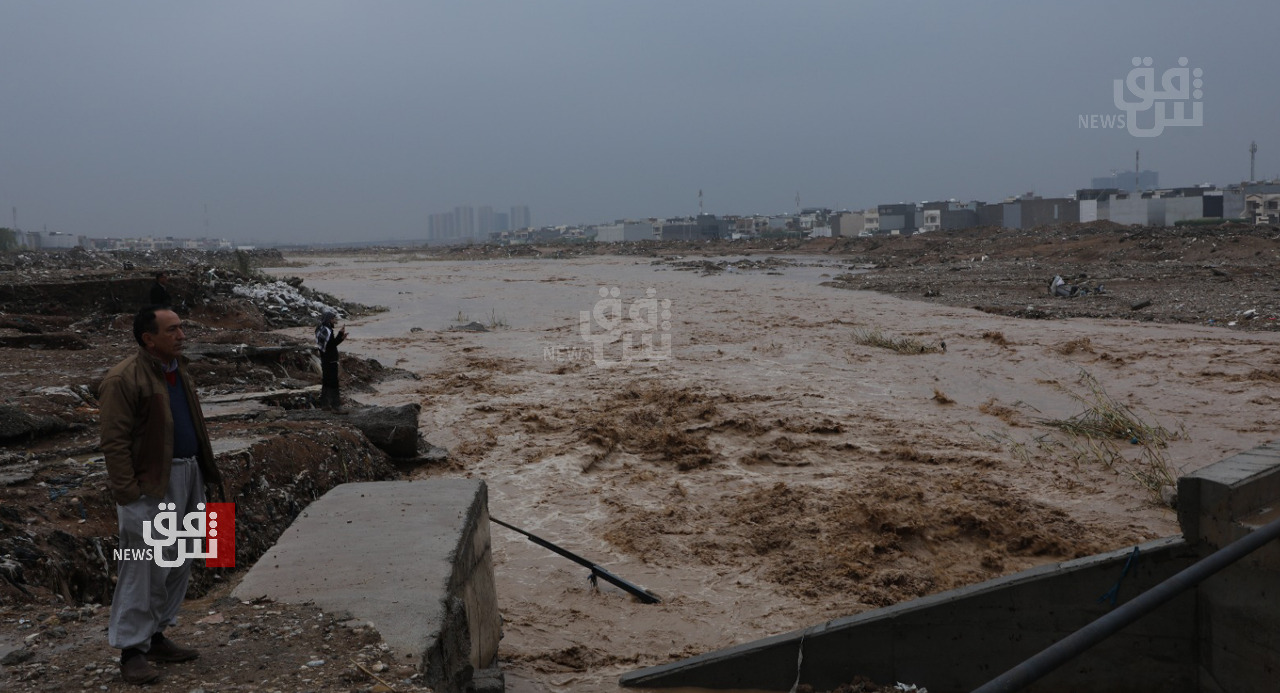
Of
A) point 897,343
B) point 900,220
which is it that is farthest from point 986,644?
point 900,220

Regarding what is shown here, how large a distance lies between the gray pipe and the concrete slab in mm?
2125

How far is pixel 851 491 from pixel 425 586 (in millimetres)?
5284

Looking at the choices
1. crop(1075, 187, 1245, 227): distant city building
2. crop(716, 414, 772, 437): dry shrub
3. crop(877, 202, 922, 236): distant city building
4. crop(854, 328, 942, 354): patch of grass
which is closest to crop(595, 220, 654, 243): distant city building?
crop(877, 202, 922, 236): distant city building

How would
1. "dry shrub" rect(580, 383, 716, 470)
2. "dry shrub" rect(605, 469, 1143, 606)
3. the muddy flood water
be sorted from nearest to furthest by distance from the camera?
the muddy flood water < "dry shrub" rect(605, 469, 1143, 606) < "dry shrub" rect(580, 383, 716, 470)

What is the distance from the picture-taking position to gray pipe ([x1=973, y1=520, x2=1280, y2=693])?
2834 millimetres

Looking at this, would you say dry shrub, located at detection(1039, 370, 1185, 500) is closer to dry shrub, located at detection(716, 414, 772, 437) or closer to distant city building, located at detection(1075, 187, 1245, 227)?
dry shrub, located at detection(716, 414, 772, 437)

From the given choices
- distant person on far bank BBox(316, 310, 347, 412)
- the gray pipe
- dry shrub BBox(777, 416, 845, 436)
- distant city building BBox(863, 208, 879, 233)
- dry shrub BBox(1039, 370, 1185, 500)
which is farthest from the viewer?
distant city building BBox(863, 208, 879, 233)

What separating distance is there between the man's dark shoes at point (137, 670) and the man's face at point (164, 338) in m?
1.14

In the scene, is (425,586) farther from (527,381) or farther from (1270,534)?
(527,381)

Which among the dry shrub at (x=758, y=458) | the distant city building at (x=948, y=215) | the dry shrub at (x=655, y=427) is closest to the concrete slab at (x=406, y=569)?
the dry shrub at (x=655, y=427)

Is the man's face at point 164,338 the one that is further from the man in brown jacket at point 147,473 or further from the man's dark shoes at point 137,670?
the man's dark shoes at point 137,670

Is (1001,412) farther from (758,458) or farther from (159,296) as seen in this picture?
(159,296)

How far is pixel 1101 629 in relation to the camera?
304cm

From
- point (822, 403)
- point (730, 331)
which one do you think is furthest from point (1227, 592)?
point (730, 331)
